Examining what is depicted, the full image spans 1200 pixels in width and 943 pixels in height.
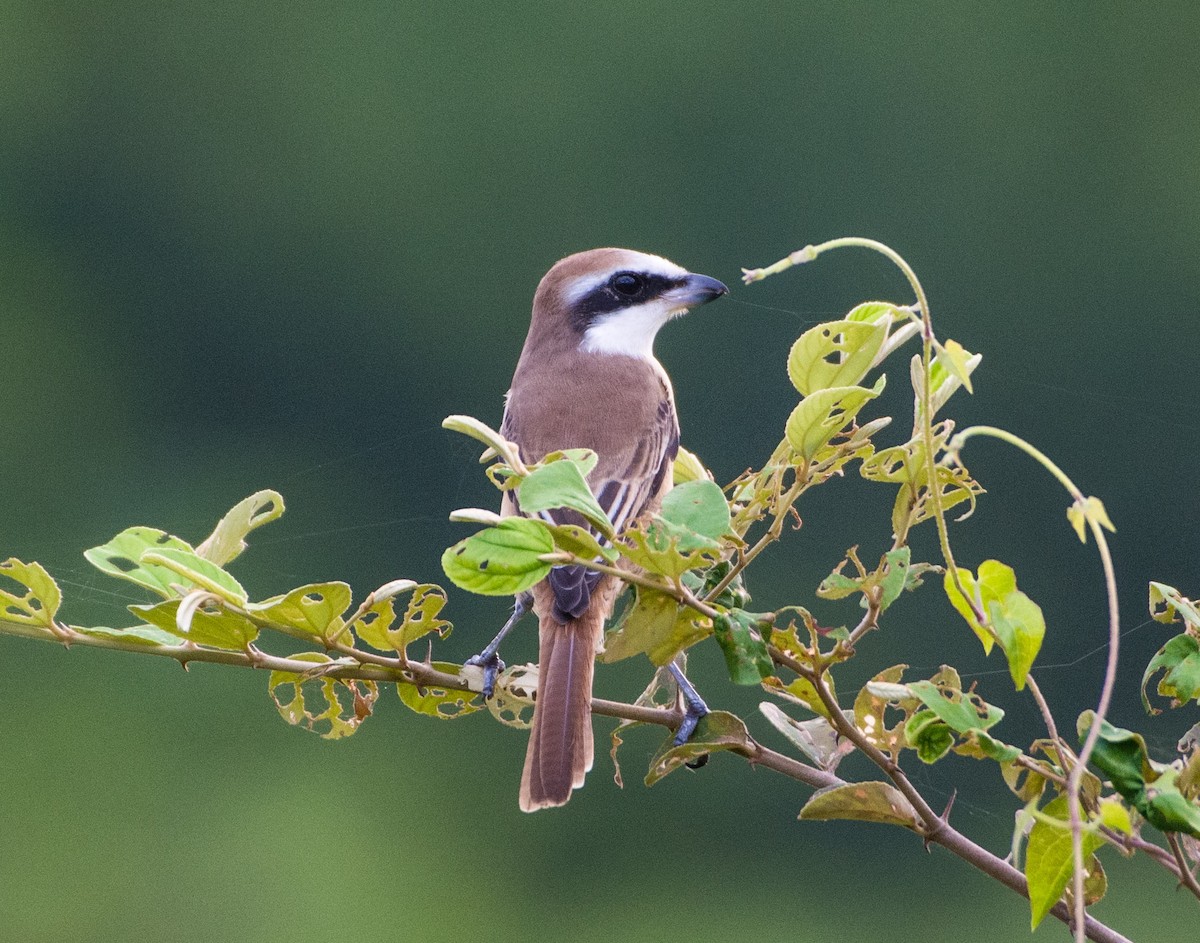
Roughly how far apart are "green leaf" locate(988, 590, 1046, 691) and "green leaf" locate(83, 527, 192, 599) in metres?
0.63

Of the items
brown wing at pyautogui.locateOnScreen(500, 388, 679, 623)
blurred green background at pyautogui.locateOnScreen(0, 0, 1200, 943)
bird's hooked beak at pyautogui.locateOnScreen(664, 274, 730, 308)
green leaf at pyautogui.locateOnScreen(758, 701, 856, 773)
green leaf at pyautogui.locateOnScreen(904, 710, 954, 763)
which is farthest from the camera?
blurred green background at pyautogui.locateOnScreen(0, 0, 1200, 943)

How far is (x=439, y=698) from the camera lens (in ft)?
5.24

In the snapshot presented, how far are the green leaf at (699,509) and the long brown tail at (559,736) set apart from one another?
0.66 meters

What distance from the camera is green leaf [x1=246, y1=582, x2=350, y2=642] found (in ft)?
4.54

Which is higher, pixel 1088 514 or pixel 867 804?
pixel 1088 514

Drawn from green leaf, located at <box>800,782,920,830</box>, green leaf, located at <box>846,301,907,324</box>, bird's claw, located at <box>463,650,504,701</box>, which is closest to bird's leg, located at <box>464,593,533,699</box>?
bird's claw, located at <box>463,650,504,701</box>

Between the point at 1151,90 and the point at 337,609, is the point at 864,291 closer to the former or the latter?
the point at 1151,90

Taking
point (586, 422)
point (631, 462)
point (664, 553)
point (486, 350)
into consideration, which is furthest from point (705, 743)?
point (486, 350)

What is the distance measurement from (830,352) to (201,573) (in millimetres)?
553

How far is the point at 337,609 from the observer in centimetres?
144

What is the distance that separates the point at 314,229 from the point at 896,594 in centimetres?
1906

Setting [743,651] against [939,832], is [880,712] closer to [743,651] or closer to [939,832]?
[939,832]

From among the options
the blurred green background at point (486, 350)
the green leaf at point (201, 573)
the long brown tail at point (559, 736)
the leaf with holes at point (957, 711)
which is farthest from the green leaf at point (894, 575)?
the blurred green background at point (486, 350)

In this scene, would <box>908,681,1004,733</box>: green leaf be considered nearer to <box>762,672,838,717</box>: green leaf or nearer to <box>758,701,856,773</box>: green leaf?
<box>762,672,838,717</box>: green leaf
